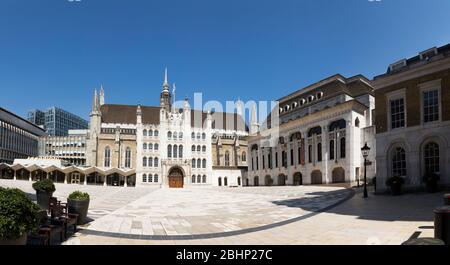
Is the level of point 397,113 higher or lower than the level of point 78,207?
higher

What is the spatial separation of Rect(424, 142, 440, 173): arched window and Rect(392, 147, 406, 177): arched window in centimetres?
158

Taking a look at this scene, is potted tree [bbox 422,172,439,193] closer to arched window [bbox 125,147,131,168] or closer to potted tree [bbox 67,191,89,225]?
potted tree [bbox 67,191,89,225]

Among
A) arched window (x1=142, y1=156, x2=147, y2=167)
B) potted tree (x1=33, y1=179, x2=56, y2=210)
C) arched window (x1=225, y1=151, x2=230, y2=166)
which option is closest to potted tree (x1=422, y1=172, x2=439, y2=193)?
potted tree (x1=33, y1=179, x2=56, y2=210)

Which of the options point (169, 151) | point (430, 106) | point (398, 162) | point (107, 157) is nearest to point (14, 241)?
point (430, 106)

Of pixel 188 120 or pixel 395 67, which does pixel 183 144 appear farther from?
pixel 395 67

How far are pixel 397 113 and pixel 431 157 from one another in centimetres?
385

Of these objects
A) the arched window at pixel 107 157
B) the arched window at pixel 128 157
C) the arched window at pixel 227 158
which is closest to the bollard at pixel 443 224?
the arched window at pixel 227 158

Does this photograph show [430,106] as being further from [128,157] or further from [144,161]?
[128,157]

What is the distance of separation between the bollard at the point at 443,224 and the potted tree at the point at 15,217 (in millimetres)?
8658

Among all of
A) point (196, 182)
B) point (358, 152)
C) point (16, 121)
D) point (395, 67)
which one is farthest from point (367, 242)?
point (16, 121)

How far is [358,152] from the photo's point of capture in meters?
42.3

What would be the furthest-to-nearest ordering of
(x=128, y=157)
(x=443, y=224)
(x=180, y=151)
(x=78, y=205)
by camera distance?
→ 1. (x=128, y=157)
2. (x=180, y=151)
3. (x=78, y=205)
4. (x=443, y=224)

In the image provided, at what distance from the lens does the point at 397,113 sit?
934 inches
